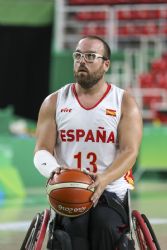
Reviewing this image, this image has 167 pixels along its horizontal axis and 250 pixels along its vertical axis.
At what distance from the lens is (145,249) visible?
3.90m

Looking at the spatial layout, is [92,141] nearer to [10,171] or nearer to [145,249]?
[145,249]

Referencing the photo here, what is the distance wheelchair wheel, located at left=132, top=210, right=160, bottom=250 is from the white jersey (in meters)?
0.17

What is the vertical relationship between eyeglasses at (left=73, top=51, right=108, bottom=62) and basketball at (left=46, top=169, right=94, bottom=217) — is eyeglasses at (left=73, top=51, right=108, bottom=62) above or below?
above

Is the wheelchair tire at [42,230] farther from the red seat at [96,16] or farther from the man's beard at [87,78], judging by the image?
the red seat at [96,16]

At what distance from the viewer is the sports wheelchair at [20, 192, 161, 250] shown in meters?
3.79

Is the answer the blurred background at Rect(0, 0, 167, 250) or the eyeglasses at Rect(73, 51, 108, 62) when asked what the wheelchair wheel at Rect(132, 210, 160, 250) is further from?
the blurred background at Rect(0, 0, 167, 250)

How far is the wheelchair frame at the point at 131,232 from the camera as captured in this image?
3.77m

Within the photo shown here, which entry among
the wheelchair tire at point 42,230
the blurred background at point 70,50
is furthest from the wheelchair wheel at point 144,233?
the blurred background at point 70,50

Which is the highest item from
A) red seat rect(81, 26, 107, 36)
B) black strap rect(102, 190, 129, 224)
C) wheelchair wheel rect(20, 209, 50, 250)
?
red seat rect(81, 26, 107, 36)

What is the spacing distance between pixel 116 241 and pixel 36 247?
0.44 metres

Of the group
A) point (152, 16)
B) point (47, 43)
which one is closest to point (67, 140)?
point (47, 43)

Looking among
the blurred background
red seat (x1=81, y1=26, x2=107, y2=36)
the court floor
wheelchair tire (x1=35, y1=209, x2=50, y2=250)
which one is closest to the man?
wheelchair tire (x1=35, y1=209, x2=50, y2=250)

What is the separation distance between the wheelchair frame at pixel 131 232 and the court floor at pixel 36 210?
1.64m

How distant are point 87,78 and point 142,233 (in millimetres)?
895
